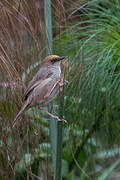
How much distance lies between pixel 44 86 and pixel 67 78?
4.2 inches

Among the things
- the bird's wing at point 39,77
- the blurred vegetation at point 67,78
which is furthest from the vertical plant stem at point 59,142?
the bird's wing at point 39,77

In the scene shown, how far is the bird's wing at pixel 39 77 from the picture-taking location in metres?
1.35

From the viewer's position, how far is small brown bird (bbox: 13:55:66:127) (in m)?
1.30

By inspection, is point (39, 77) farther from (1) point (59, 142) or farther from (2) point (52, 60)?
(1) point (59, 142)

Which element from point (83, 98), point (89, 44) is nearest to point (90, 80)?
point (83, 98)

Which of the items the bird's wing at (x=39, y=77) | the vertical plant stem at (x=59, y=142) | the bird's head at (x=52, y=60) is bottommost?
the vertical plant stem at (x=59, y=142)

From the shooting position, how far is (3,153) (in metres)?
1.31

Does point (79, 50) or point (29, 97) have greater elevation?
point (79, 50)

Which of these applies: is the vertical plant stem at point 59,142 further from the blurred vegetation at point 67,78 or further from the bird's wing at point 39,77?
the bird's wing at point 39,77

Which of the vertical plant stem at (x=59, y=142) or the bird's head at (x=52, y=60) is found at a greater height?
the bird's head at (x=52, y=60)

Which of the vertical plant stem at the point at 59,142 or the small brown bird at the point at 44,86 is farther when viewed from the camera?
the small brown bird at the point at 44,86

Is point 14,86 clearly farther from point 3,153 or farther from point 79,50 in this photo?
point 79,50

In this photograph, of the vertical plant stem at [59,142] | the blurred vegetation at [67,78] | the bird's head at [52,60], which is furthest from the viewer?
the bird's head at [52,60]

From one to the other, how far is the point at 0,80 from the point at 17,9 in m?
0.27
